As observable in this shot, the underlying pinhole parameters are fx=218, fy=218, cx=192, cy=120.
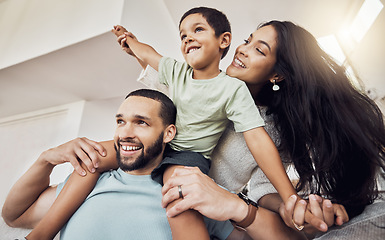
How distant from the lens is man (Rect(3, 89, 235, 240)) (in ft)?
2.31

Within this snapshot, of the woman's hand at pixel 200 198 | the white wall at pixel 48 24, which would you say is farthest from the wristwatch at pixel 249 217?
the white wall at pixel 48 24

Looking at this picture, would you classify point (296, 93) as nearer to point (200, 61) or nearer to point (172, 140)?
point (200, 61)

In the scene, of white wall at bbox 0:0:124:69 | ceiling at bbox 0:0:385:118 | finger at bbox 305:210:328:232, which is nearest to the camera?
finger at bbox 305:210:328:232

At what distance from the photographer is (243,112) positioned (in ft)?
2.71

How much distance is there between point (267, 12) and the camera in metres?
2.28

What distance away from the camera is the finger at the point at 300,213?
583 millimetres

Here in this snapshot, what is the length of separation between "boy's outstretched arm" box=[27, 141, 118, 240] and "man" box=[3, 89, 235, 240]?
0.03 m

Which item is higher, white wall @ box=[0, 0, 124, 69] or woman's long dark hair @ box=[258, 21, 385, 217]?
white wall @ box=[0, 0, 124, 69]

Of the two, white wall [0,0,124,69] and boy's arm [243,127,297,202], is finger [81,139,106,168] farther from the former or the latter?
white wall [0,0,124,69]

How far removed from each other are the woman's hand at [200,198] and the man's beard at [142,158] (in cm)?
21

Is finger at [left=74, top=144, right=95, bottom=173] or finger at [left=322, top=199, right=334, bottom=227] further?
finger at [left=74, top=144, right=95, bottom=173]

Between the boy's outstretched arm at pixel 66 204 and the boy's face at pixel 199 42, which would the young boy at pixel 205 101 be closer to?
the boy's face at pixel 199 42

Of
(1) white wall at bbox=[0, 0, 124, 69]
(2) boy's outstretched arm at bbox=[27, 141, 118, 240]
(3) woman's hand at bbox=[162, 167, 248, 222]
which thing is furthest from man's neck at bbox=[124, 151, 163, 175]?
(1) white wall at bbox=[0, 0, 124, 69]

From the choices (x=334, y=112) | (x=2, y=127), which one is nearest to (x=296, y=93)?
(x=334, y=112)
